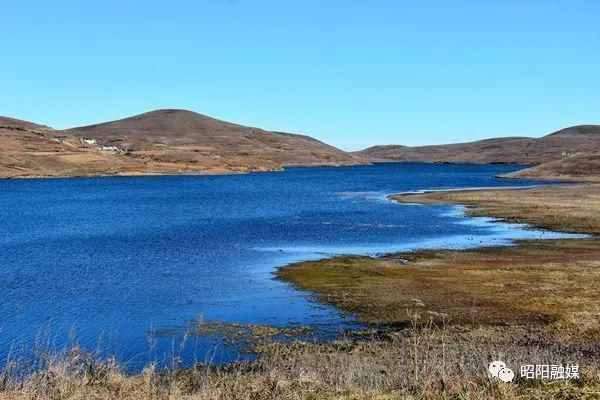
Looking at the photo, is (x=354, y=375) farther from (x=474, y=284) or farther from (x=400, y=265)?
(x=400, y=265)

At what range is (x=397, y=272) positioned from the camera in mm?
36625

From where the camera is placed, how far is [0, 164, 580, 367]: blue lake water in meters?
26.2

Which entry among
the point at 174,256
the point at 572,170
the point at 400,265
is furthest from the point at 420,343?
the point at 572,170

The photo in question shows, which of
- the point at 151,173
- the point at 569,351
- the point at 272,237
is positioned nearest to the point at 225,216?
the point at 272,237

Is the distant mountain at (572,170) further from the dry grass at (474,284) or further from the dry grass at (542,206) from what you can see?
the dry grass at (474,284)

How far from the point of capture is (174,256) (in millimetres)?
45281

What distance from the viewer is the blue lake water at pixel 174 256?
86.1 ft

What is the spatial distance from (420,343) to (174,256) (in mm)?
27396

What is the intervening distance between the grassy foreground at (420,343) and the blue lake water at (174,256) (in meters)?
2.21

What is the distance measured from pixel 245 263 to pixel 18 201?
236 feet

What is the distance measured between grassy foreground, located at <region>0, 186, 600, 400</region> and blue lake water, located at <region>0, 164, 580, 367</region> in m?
2.21

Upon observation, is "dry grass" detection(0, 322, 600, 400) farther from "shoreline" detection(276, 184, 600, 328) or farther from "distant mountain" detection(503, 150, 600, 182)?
"distant mountain" detection(503, 150, 600, 182)

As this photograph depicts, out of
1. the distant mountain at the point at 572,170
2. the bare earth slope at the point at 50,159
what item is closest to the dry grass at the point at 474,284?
the distant mountain at the point at 572,170

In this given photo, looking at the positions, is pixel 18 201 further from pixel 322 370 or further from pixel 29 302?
pixel 322 370
